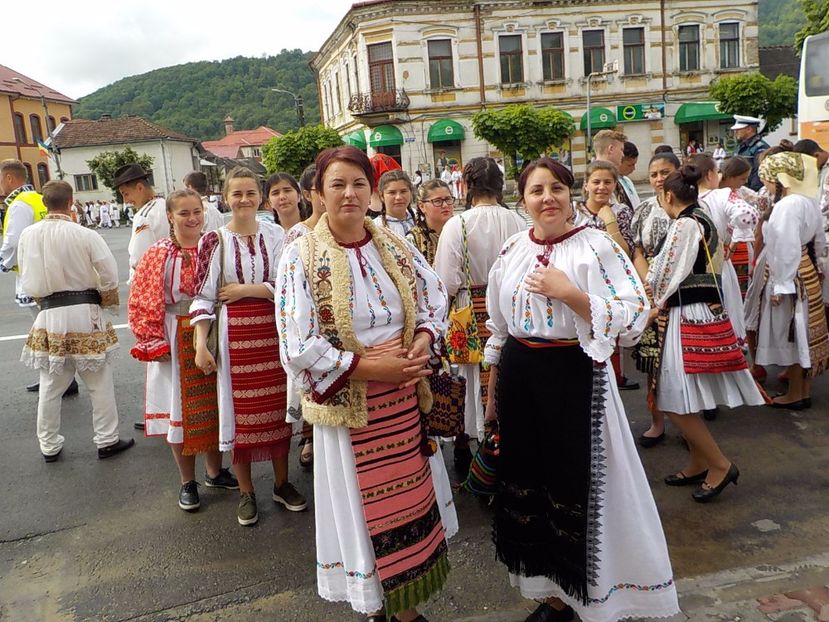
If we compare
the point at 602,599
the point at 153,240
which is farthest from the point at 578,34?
the point at 602,599

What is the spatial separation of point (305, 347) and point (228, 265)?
55.0 inches

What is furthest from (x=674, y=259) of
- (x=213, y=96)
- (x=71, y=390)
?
(x=213, y=96)

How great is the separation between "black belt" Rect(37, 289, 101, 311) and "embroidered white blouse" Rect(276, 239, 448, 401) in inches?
116

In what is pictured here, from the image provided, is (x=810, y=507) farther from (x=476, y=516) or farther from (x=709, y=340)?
(x=476, y=516)

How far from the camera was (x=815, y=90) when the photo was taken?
13.0m

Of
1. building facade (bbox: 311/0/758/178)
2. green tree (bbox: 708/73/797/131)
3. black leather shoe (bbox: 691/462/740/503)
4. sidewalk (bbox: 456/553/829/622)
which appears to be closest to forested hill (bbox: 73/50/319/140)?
building facade (bbox: 311/0/758/178)

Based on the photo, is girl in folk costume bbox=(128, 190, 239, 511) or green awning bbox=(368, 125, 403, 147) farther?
green awning bbox=(368, 125, 403, 147)

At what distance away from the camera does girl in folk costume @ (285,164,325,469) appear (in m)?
3.40

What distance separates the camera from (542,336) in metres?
2.60

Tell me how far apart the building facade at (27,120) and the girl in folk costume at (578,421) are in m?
50.0

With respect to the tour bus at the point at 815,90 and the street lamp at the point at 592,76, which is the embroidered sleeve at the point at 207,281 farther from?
the street lamp at the point at 592,76

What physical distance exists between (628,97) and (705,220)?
30.2m

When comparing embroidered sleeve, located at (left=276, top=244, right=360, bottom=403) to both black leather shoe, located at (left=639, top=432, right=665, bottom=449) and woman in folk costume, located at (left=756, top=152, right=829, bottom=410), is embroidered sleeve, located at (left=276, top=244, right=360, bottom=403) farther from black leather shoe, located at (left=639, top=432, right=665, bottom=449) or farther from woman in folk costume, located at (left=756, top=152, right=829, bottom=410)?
woman in folk costume, located at (left=756, top=152, right=829, bottom=410)

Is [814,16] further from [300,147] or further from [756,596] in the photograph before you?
[756,596]
